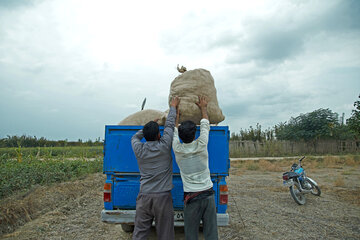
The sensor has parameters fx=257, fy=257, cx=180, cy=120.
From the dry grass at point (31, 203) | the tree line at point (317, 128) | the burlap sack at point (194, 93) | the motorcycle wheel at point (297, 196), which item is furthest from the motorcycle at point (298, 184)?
the tree line at point (317, 128)

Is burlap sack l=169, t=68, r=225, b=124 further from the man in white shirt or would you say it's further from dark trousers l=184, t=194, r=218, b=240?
dark trousers l=184, t=194, r=218, b=240

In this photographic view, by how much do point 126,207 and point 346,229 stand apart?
161 inches

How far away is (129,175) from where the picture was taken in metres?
3.50

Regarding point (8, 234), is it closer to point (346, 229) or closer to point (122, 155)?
point (122, 155)

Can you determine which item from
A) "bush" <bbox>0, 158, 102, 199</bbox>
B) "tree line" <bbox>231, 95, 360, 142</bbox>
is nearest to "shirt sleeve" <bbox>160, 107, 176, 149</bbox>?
"bush" <bbox>0, 158, 102, 199</bbox>

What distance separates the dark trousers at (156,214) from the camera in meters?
2.85

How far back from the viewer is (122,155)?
3.47 m

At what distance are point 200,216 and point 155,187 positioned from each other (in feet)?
1.92

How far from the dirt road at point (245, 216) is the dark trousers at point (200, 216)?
167 cm

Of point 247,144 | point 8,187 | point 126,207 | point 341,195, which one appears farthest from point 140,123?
point 247,144

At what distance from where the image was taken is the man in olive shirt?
2.86 meters

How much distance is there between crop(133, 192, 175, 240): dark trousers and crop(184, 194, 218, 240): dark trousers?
218 mm

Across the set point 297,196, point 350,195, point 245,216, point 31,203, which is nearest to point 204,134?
point 245,216

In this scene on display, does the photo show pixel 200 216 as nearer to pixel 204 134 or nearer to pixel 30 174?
pixel 204 134
